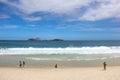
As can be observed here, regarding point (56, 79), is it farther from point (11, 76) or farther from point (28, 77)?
point (11, 76)

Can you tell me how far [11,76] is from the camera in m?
18.7

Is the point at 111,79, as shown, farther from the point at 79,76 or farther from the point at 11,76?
the point at 11,76

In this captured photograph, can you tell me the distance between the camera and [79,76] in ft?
62.1

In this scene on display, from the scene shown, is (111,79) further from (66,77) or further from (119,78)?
(66,77)

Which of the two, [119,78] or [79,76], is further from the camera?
[79,76]

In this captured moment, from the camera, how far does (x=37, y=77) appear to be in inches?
727

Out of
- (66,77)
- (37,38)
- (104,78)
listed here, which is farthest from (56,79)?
(37,38)

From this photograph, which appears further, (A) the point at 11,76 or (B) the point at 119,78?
(A) the point at 11,76

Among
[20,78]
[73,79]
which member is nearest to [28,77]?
[20,78]

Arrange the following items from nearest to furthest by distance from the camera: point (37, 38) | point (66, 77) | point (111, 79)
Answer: point (111, 79) < point (66, 77) < point (37, 38)

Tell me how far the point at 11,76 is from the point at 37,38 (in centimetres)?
15550

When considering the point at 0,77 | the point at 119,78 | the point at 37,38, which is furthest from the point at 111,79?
the point at 37,38

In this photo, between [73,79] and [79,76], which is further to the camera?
[79,76]

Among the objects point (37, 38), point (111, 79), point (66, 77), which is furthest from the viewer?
point (37, 38)
